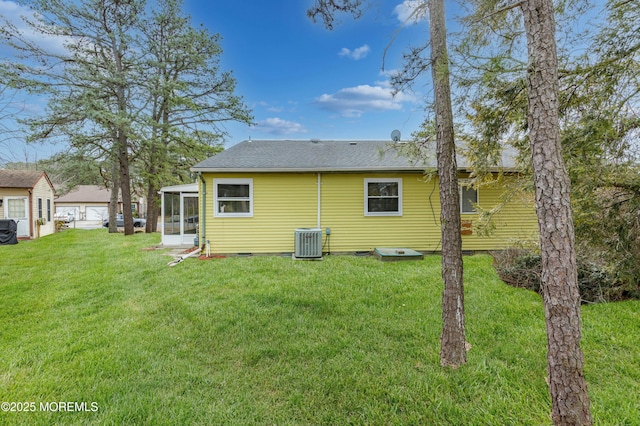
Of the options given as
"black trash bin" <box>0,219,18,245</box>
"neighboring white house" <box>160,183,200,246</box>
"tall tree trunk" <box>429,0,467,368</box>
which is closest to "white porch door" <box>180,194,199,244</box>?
"neighboring white house" <box>160,183,200,246</box>

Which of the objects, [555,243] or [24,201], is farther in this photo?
[24,201]

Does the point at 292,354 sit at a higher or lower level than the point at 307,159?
lower

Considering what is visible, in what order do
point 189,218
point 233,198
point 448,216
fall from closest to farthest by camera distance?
point 448,216 → point 233,198 → point 189,218

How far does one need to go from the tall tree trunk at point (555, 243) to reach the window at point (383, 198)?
269 inches

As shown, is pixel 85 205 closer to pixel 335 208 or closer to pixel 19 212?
pixel 19 212

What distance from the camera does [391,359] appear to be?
2988 millimetres

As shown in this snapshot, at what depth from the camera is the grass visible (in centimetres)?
228

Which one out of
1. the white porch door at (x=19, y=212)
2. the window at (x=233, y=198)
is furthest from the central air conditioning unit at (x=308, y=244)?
the white porch door at (x=19, y=212)

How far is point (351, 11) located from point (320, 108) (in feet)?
33.6

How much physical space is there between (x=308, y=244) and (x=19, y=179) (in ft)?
59.7

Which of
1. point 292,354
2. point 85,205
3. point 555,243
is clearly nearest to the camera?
point 555,243

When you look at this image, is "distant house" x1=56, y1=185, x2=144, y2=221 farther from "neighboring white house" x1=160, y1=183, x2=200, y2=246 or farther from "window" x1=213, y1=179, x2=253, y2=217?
"window" x1=213, y1=179, x2=253, y2=217

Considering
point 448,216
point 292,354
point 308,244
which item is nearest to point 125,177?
point 308,244

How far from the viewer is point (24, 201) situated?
15.0 m
